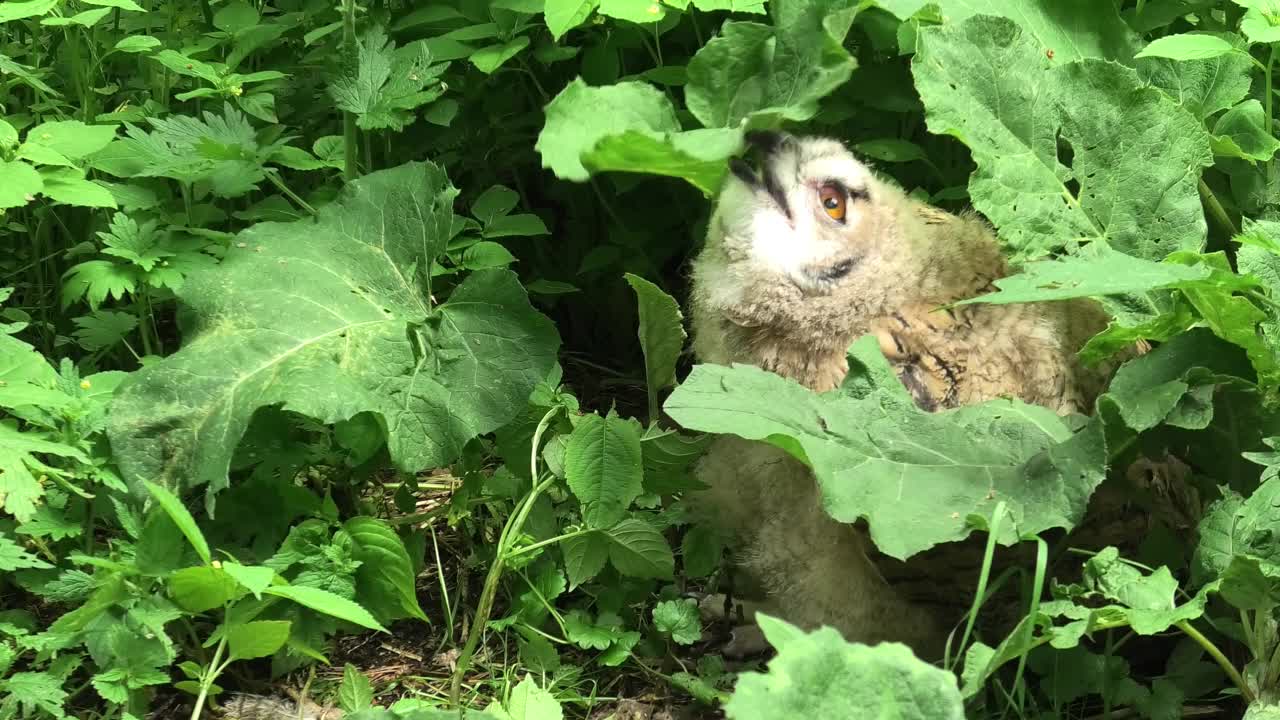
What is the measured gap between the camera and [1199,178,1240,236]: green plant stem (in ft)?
9.30

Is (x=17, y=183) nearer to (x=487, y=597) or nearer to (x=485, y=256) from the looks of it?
(x=485, y=256)

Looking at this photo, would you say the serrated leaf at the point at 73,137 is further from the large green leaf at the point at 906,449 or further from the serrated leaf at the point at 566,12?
the large green leaf at the point at 906,449

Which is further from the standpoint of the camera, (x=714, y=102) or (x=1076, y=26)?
(x=1076, y=26)

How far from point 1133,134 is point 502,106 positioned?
177 centimetres

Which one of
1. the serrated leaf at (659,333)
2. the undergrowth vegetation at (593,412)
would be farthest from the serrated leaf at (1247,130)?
the serrated leaf at (659,333)

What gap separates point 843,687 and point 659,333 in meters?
1.20

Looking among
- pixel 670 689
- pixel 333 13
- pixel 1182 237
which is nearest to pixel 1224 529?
pixel 1182 237

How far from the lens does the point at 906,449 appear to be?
2.32 meters

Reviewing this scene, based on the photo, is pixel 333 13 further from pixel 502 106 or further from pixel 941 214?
pixel 941 214

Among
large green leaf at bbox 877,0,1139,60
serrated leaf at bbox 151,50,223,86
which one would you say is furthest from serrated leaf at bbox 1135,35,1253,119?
serrated leaf at bbox 151,50,223,86

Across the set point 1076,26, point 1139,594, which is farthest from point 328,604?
point 1076,26

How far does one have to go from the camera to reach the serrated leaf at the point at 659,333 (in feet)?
9.19

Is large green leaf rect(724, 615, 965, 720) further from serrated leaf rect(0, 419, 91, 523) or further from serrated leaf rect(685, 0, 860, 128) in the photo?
serrated leaf rect(0, 419, 91, 523)

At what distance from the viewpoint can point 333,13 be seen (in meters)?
3.87
